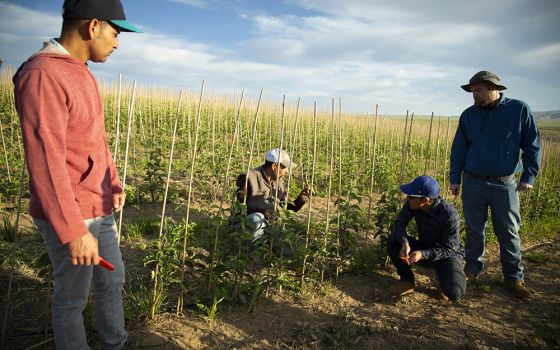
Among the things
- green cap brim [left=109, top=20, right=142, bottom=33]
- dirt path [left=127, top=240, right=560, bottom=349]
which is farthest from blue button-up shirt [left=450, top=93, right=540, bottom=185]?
green cap brim [left=109, top=20, right=142, bottom=33]

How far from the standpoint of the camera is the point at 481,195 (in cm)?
368

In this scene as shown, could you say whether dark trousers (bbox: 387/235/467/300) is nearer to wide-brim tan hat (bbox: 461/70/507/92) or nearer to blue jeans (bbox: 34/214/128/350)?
wide-brim tan hat (bbox: 461/70/507/92)

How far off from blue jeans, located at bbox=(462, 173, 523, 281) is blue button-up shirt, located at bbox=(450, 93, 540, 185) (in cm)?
15

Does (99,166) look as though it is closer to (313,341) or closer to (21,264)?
(313,341)

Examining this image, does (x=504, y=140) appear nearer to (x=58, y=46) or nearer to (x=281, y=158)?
(x=281, y=158)

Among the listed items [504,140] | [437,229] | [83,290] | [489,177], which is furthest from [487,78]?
[83,290]

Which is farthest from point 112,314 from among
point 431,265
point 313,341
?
point 431,265

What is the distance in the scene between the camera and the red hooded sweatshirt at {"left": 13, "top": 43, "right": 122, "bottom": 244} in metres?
1.43

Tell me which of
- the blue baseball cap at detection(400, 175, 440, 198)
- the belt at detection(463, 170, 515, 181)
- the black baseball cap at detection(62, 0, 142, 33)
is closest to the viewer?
the black baseball cap at detection(62, 0, 142, 33)

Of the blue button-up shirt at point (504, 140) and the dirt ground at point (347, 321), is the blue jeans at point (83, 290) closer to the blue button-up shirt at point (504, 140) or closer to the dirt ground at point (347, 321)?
the dirt ground at point (347, 321)

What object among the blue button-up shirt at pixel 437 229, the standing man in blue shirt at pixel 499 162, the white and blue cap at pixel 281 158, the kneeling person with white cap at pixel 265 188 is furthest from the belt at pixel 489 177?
the white and blue cap at pixel 281 158

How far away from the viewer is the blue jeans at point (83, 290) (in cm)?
168

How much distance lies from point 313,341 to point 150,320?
4.38 ft

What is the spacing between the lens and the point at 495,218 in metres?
3.64
